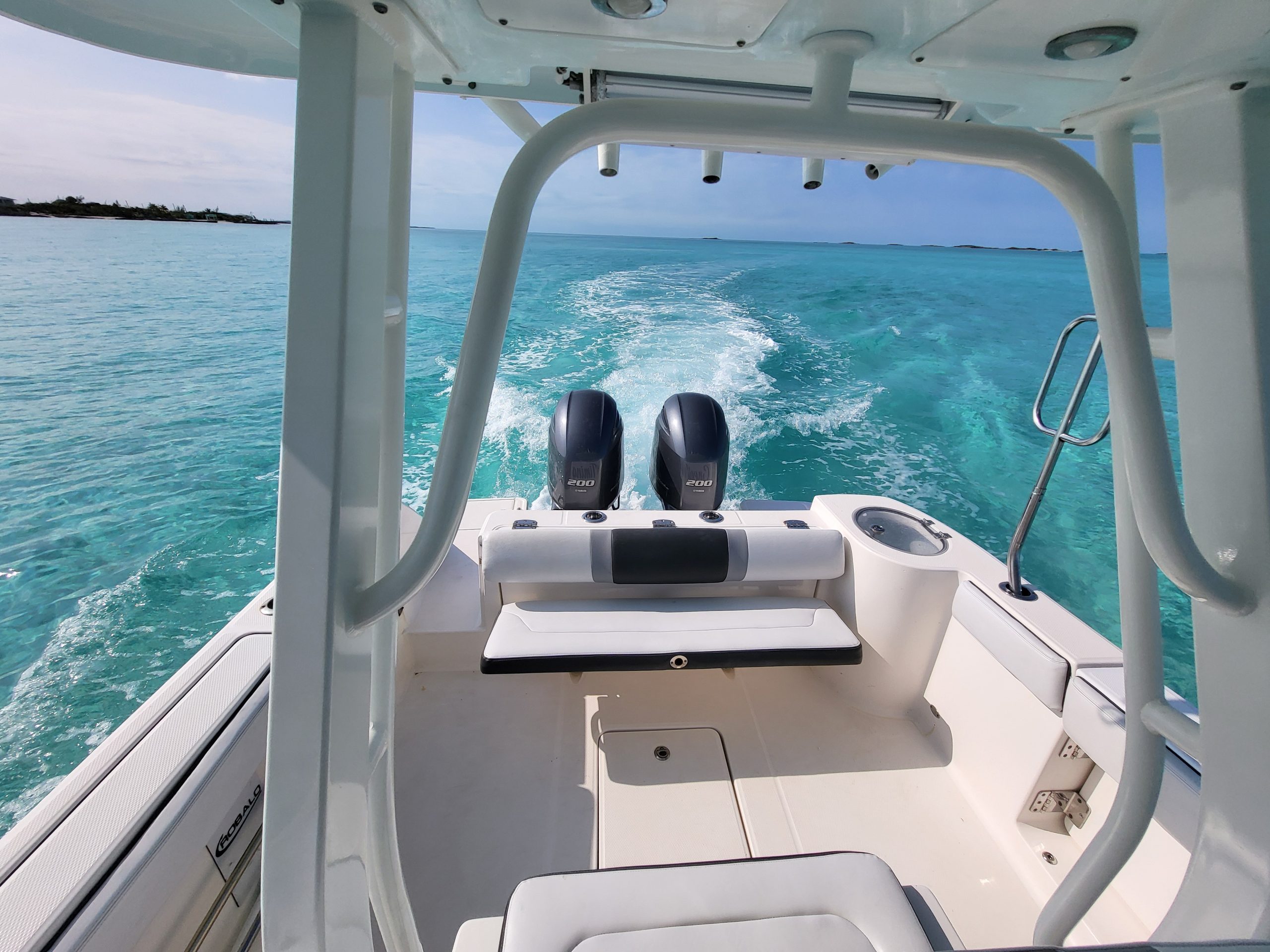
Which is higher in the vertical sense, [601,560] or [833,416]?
[833,416]

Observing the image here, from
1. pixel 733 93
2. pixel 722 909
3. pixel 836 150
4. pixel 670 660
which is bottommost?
pixel 670 660

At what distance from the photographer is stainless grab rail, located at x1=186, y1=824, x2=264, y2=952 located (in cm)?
97

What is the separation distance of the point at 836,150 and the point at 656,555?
1385 mm

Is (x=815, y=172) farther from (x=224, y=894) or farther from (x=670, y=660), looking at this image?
(x=224, y=894)

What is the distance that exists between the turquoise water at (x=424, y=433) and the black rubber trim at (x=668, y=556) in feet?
6.07

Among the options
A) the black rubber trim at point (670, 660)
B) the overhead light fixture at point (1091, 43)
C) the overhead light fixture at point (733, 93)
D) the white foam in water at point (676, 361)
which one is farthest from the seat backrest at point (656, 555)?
the white foam in water at point (676, 361)

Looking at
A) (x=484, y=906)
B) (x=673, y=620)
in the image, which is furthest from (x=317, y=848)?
(x=673, y=620)

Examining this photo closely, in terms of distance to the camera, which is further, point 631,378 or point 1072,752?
point 631,378

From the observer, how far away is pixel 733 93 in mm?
758

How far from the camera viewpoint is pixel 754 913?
31.6 inches

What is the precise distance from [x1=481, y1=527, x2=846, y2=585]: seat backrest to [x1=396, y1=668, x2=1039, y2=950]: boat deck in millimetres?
365

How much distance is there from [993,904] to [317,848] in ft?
4.96

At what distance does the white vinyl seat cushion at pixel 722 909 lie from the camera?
29.6 inches

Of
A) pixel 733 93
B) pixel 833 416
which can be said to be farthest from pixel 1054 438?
pixel 833 416
